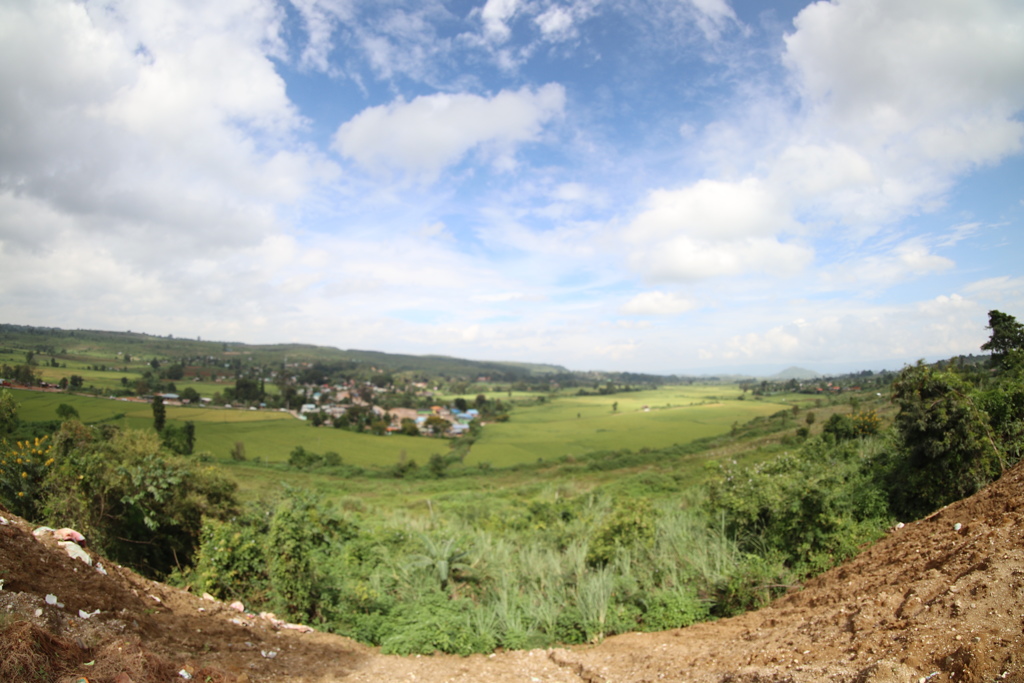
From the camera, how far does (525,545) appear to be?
1142 centimetres

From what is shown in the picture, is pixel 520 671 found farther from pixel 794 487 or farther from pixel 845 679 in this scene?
pixel 794 487

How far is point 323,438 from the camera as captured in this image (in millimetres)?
Result: 56250

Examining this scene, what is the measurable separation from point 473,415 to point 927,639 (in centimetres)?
8601

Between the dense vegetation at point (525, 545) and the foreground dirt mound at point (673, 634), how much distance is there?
24.6 inches

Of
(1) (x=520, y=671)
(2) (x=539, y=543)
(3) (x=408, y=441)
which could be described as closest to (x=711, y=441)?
(3) (x=408, y=441)

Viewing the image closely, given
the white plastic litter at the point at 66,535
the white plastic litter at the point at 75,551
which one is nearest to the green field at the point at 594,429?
the white plastic litter at the point at 66,535

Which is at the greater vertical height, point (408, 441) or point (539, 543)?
point (539, 543)

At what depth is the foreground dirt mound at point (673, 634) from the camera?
3543 mm

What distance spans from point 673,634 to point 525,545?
513 centimetres

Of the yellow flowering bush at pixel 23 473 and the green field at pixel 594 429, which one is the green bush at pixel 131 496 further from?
the green field at pixel 594 429

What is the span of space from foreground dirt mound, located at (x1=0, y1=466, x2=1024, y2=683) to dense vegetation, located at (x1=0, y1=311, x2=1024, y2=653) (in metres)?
0.63

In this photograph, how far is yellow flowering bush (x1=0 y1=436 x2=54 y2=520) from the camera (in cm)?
774

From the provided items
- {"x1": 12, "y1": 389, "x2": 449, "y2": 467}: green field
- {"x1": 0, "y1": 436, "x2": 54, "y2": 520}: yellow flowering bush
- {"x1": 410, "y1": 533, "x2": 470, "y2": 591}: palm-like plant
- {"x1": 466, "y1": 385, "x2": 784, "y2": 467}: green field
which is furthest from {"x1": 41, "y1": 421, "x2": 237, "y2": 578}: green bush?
{"x1": 466, "y1": 385, "x2": 784, "y2": 467}: green field

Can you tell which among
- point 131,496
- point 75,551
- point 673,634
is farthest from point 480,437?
point 75,551
